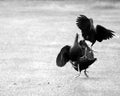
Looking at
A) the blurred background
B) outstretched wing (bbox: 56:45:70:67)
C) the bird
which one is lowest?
the blurred background

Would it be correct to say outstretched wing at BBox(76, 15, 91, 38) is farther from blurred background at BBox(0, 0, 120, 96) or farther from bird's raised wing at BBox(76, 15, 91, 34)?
blurred background at BBox(0, 0, 120, 96)

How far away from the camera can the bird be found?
6066 mm

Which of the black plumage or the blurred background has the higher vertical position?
the black plumage

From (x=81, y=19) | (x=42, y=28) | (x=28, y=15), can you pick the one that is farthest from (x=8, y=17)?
(x=81, y=19)

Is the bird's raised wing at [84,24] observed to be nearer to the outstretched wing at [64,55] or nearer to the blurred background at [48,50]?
the outstretched wing at [64,55]

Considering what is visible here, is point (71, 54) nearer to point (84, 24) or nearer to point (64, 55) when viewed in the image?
point (64, 55)

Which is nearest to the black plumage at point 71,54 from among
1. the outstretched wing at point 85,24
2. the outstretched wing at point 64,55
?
the outstretched wing at point 64,55


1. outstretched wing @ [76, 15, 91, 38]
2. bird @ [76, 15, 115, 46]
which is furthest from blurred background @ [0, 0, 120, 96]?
outstretched wing @ [76, 15, 91, 38]

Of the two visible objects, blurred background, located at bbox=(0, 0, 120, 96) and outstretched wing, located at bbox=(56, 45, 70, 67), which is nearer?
blurred background, located at bbox=(0, 0, 120, 96)

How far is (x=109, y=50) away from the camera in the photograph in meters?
8.75

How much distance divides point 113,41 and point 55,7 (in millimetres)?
6592

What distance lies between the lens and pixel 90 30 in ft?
19.9

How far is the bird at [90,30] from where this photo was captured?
607 centimetres

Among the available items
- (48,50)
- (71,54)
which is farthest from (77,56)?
(48,50)
